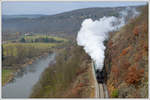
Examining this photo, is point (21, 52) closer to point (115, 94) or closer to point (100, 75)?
point (100, 75)

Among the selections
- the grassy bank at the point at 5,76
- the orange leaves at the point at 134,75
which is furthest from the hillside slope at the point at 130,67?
the grassy bank at the point at 5,76

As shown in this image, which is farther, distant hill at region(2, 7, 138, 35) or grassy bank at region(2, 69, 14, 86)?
distant hill at region(2, 7, 138, 35)

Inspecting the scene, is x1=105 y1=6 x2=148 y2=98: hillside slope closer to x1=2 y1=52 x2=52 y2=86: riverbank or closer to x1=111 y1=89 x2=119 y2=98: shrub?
x1=111 y1=89 x2=119 y2=98: shrub

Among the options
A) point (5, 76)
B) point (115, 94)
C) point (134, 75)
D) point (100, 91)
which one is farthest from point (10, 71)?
point (134, 75)

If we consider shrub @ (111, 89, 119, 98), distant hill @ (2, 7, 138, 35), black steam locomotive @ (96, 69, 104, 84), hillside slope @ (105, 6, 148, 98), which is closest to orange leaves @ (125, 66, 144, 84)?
hillside slope @ (105, 6, 148, 98)

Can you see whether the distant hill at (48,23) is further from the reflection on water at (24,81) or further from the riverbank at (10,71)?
the reflection on water at (24,81)

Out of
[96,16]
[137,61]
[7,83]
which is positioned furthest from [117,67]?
[7,83]

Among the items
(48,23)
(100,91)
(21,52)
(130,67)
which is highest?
(48,23)

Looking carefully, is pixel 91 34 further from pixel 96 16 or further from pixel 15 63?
pixel 15 63
